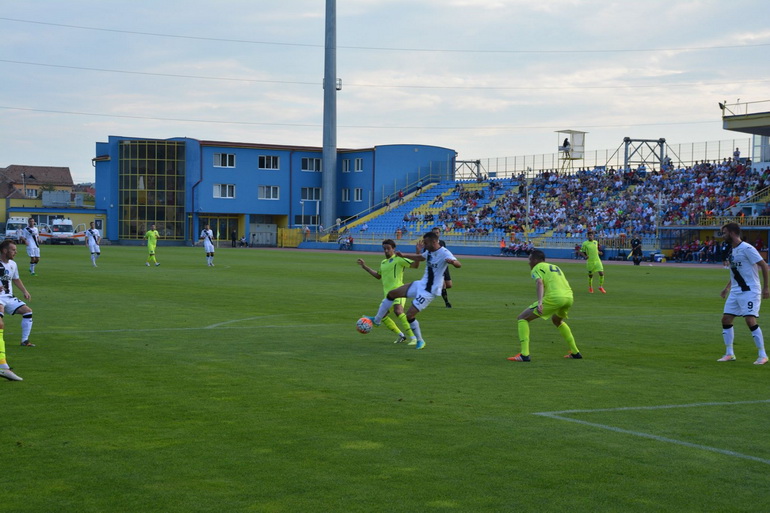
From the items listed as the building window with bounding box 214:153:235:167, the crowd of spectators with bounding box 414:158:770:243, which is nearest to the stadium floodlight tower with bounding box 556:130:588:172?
the crowd of spectators with bounding box 414:158:770:243

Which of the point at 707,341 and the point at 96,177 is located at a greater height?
the point at 96,177

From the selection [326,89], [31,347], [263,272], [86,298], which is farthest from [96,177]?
[31,347]

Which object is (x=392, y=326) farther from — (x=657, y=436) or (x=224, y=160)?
(x=224, y=160)

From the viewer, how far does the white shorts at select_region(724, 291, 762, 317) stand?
13273mm

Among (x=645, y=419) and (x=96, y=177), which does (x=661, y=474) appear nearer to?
(x=645, y=419)

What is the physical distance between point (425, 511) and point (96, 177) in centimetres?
9573

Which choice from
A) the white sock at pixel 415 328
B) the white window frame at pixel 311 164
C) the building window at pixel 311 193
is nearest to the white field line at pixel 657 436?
the white sock at pixel 415 328

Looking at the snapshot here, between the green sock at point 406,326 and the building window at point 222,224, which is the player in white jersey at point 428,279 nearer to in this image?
the green sock at point 406,326

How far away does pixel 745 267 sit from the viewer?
13.2 meters

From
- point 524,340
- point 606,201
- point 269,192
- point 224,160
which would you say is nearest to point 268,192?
point 269,192

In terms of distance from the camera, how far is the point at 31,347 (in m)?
14.5

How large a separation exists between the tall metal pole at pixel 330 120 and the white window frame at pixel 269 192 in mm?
5056

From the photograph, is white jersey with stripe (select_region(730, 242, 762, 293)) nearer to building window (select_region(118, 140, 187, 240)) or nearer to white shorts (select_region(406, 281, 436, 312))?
white shorts (select_region(406, 281, 436, 312))

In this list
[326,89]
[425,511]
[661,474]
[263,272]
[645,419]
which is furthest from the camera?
[326,89]
